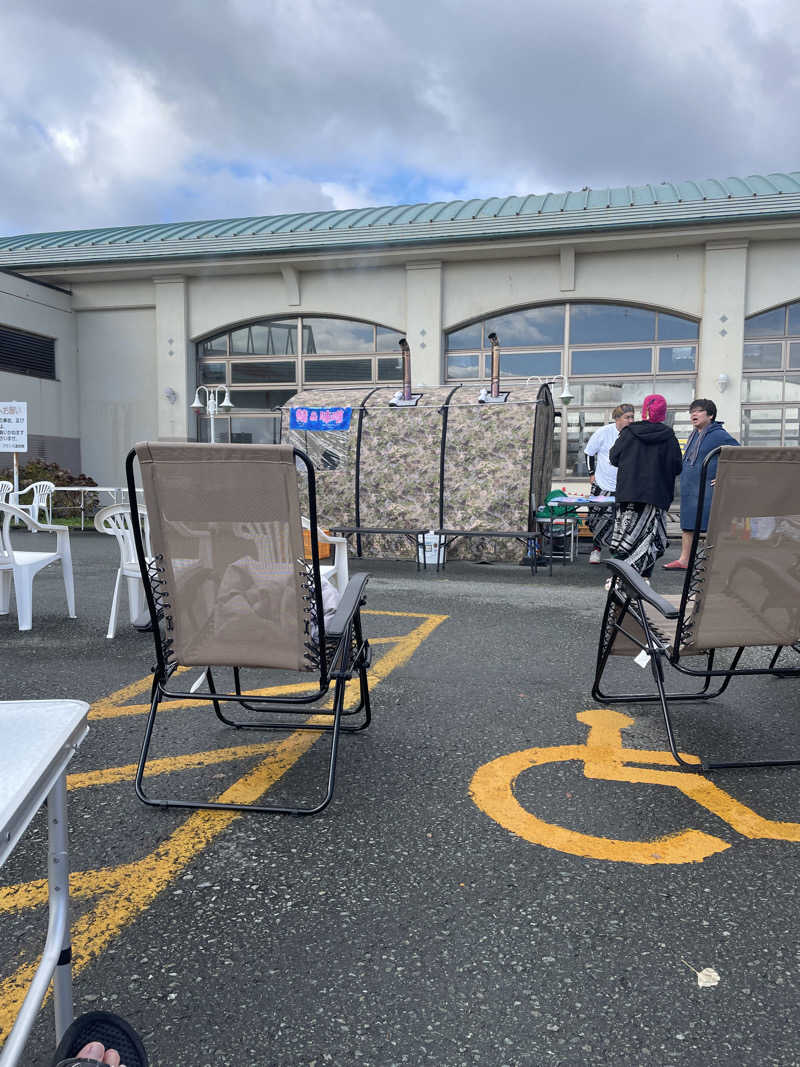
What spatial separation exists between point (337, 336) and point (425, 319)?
227 centimetres

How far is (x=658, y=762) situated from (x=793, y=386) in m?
13.8

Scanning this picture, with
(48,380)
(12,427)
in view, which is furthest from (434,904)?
(48,380)

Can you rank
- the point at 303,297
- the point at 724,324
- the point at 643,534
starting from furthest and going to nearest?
1. the point at 303,297
2. the point at 724,324
3. the point at 643,534

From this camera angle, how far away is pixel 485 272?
15.8 metres

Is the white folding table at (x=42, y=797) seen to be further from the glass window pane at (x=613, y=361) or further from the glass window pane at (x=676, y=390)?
the glass window pane at (x=613, y=361)

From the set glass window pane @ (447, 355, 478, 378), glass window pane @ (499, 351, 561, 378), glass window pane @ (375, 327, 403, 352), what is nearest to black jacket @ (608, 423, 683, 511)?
glass window pane @ (499, 351, 561, 378)

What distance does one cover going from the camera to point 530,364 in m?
15.9

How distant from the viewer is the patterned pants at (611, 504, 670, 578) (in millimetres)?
7164

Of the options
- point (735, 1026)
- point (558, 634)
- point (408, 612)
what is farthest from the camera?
point (408, 612)

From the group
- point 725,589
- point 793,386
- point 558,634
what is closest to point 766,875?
point 725,589

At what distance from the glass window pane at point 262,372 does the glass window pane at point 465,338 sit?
3.72m

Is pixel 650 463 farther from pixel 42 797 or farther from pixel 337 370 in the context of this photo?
pixel 337 370

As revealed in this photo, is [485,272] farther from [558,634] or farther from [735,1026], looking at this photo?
[735,1026]

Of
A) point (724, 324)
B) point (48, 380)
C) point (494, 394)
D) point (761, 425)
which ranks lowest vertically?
point (761, 425)
